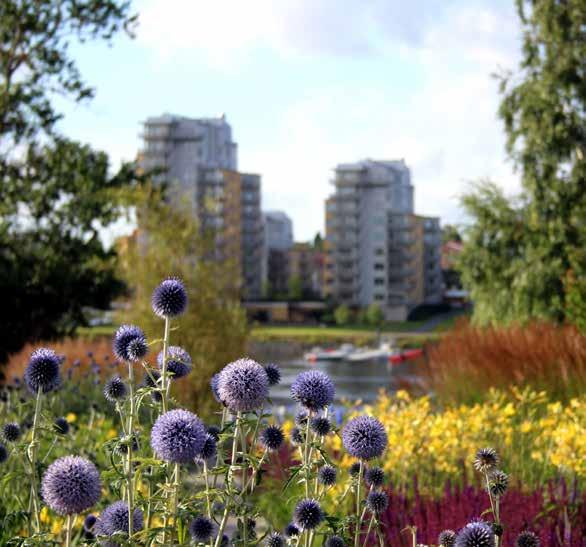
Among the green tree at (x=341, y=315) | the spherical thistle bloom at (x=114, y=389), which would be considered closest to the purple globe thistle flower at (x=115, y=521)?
the spherical thistle bloom at (x=114, y=389)

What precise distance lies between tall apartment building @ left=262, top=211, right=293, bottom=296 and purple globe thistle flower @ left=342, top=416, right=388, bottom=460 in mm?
81499

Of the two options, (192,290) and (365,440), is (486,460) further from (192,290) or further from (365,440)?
(192,290)

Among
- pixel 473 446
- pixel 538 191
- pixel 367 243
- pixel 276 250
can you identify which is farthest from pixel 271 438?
pixel 276 250

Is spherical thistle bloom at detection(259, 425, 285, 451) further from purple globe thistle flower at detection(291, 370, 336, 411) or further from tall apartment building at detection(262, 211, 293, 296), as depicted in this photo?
tall apartment building at detection(262, 211, 293, 296)

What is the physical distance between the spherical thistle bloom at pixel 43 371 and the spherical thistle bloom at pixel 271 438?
70 centimetres

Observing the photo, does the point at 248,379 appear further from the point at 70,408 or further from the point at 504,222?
the point at 504,222

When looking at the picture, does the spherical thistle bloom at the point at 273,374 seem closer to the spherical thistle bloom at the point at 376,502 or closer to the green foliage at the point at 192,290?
the spherical thistle bloom at the point at 376,502

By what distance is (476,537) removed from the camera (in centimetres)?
240

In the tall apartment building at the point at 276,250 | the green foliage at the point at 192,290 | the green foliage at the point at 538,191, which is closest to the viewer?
the green foliage at the point at 192,290

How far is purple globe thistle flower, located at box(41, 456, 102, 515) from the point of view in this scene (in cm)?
228

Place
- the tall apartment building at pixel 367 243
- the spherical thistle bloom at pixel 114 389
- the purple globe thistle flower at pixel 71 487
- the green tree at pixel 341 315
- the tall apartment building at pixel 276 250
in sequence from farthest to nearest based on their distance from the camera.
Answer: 1. the tall apartment building at pixel 276 250
2. the tall apartment building at pixel 367 243
3. the green tree at pixel 341 315
4. the spherical thistle bloom at pixel 114 389
5. the purple globe thistle flower at pixel 71 487

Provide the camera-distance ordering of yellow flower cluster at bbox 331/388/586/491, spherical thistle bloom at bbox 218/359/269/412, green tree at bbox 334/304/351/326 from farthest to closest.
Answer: green tree at bbox 334/304/351/326 < yellow flower cluster at bbox 331/388/586/491 < spherical thistle bloom at bbox 218/359/269/412

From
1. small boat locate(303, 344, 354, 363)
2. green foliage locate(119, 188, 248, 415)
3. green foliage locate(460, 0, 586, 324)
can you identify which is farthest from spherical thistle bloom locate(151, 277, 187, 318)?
small boat locate(303, 344, 354, 363)

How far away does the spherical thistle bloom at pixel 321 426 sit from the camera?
10.1 ft
